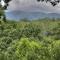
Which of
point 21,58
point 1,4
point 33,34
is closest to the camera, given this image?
point 21,58

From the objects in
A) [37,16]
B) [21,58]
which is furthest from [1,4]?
[21,58]

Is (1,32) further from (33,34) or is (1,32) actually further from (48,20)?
(48,20)

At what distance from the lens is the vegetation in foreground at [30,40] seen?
11.6 m

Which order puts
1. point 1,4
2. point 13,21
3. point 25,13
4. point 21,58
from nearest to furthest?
point 21,58 < point 1,4 < point 25,13 < point 13,21

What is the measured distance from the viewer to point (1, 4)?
16.5 meters

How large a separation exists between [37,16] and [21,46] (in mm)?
6324

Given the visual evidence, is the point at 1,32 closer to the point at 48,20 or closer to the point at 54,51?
the point at 48,20

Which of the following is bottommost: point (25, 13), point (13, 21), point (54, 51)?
point (13, 21)

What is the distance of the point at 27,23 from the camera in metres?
21.4

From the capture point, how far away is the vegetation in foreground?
11.6m

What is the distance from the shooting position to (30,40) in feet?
51.8

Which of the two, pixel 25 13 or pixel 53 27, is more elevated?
pixel 25 13

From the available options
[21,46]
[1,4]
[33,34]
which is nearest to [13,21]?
[33,34]

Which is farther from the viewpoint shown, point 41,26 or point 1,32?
point 41,26
